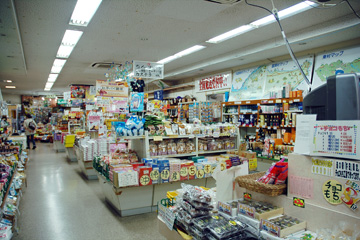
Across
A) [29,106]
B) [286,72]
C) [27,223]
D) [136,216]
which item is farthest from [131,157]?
[29,106]

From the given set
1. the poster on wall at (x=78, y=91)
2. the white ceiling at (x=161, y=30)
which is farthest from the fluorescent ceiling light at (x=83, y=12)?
the poster on wall at (x=78, y=91)

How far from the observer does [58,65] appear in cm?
913

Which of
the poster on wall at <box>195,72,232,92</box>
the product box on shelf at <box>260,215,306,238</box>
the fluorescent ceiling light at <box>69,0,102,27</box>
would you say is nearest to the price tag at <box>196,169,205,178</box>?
the product box on shelf at <box>260,215,306,238</box>

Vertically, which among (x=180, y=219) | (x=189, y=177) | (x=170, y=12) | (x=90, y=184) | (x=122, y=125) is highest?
(x=170, y=12)

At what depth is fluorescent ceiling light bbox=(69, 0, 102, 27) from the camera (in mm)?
4176

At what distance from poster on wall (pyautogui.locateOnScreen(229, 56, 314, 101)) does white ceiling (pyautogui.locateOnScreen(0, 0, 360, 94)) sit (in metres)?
0.43

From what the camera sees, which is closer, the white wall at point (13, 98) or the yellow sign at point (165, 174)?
the yellow sign at point (165, 174)

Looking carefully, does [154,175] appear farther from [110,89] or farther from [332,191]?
[110,89]

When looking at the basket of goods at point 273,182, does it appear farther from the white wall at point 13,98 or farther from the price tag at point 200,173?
the white wall at point 13,98

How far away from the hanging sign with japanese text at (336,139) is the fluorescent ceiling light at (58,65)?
8.51 metres

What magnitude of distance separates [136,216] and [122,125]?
1580 mm

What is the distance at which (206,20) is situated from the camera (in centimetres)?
484

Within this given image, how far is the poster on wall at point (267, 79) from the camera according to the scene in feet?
21.3

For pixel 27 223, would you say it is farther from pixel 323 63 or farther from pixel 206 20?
pixel 323 63
